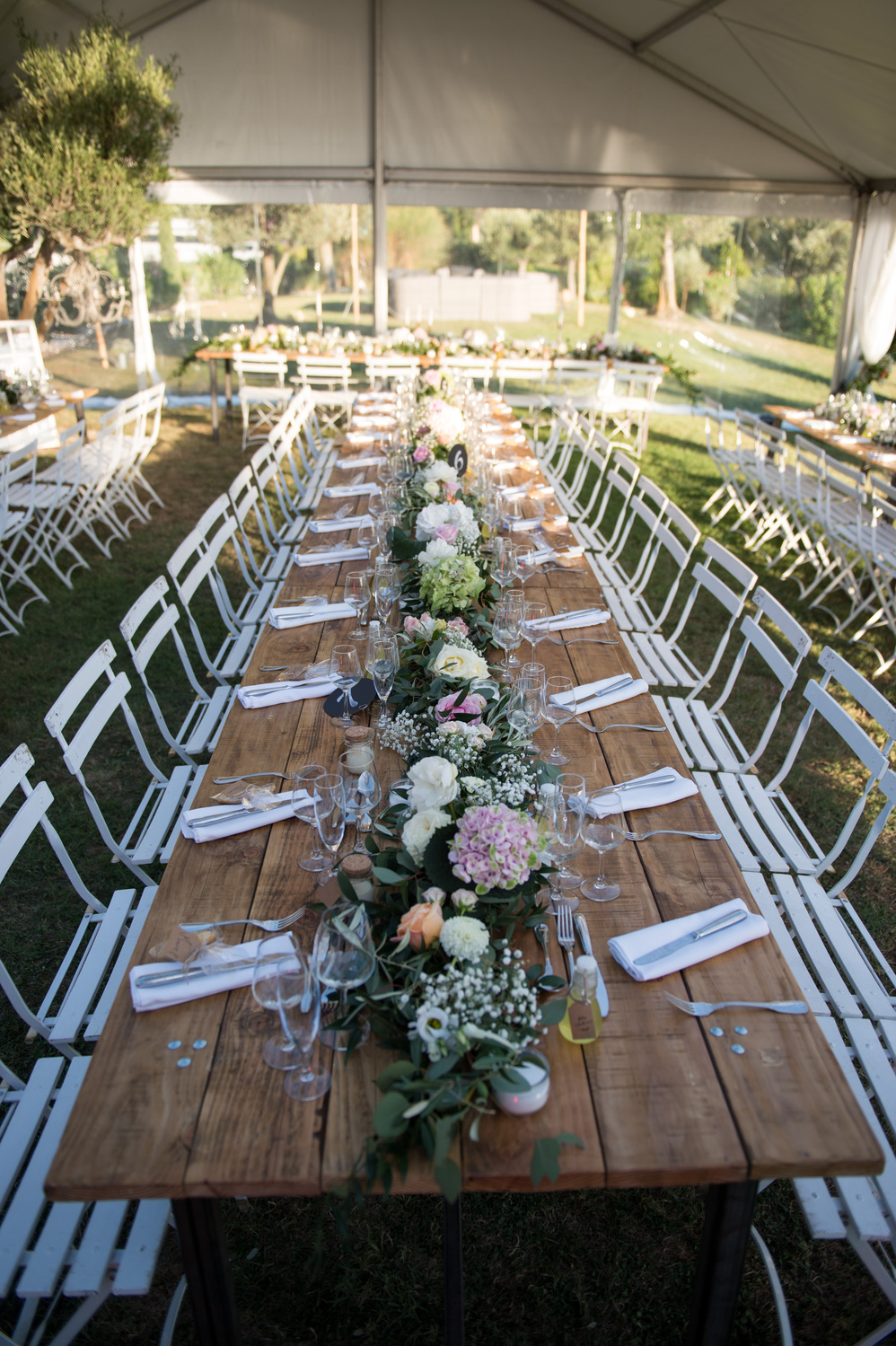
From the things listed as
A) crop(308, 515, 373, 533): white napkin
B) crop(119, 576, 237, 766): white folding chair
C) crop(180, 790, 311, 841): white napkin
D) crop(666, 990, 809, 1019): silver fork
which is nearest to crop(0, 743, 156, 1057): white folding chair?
crop(180, 790, 311, 841): white napkin

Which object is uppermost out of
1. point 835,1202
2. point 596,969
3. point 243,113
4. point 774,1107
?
point 243,113

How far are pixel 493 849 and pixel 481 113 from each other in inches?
492

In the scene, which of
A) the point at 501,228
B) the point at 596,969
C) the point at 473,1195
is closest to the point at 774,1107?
the point at 596,969

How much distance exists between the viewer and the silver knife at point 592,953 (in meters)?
1.89

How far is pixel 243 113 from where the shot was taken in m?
11.5

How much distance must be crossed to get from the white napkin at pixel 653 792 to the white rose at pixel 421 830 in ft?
2.21

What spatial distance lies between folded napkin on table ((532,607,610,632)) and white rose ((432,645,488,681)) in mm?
1009

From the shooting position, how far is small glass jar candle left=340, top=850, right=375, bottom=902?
2.02 metres

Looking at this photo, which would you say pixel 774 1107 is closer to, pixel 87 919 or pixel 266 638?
pixel 87 919

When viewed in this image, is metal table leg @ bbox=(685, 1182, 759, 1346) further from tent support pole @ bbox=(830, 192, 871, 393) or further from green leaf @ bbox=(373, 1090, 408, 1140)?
tent support pole @ bbox=(830, 192, 871, 393)

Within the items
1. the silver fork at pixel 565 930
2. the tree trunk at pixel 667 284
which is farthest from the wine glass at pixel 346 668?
the tree trunk at pixel 667 284

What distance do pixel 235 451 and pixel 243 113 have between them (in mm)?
4642

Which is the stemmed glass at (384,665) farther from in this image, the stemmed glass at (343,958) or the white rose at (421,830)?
the stemmed glass at (343,958)

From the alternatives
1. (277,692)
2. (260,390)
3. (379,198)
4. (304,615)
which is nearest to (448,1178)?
(277,692)
